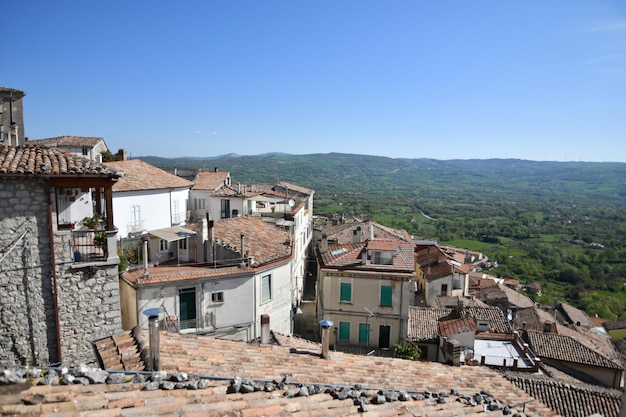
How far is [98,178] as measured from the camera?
1065cm

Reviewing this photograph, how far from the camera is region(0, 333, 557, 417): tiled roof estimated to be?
15.5 ft

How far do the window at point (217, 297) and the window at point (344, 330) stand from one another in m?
7.55

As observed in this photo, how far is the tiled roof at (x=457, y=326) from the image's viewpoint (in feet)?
65.7

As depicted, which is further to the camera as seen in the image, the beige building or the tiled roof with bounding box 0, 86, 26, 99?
the tiled roof with bounding box 0, 86, 26, 99

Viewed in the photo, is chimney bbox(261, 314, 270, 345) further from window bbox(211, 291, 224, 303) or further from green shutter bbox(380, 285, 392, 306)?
green shutter bbox(380, 285, 392, 306)

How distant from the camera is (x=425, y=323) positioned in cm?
2300

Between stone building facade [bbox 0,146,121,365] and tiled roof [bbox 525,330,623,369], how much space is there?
23034 millimetres

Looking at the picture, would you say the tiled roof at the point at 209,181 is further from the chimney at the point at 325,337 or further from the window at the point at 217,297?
the chimney at the point at 325,337

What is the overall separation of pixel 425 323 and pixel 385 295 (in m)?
3.76

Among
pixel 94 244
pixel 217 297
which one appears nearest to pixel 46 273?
pixel 94 244

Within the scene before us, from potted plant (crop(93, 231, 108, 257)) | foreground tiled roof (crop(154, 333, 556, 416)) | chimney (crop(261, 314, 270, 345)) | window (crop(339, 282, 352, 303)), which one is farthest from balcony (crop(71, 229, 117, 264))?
window (crop(339, 282, 352, 303))

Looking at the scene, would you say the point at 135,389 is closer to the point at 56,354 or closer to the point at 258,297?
the point at 56,354

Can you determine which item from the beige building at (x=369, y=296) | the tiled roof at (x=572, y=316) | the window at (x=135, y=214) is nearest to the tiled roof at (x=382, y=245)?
the beige building at (x=369, y=296)

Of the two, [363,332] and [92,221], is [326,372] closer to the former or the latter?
[92,221]
